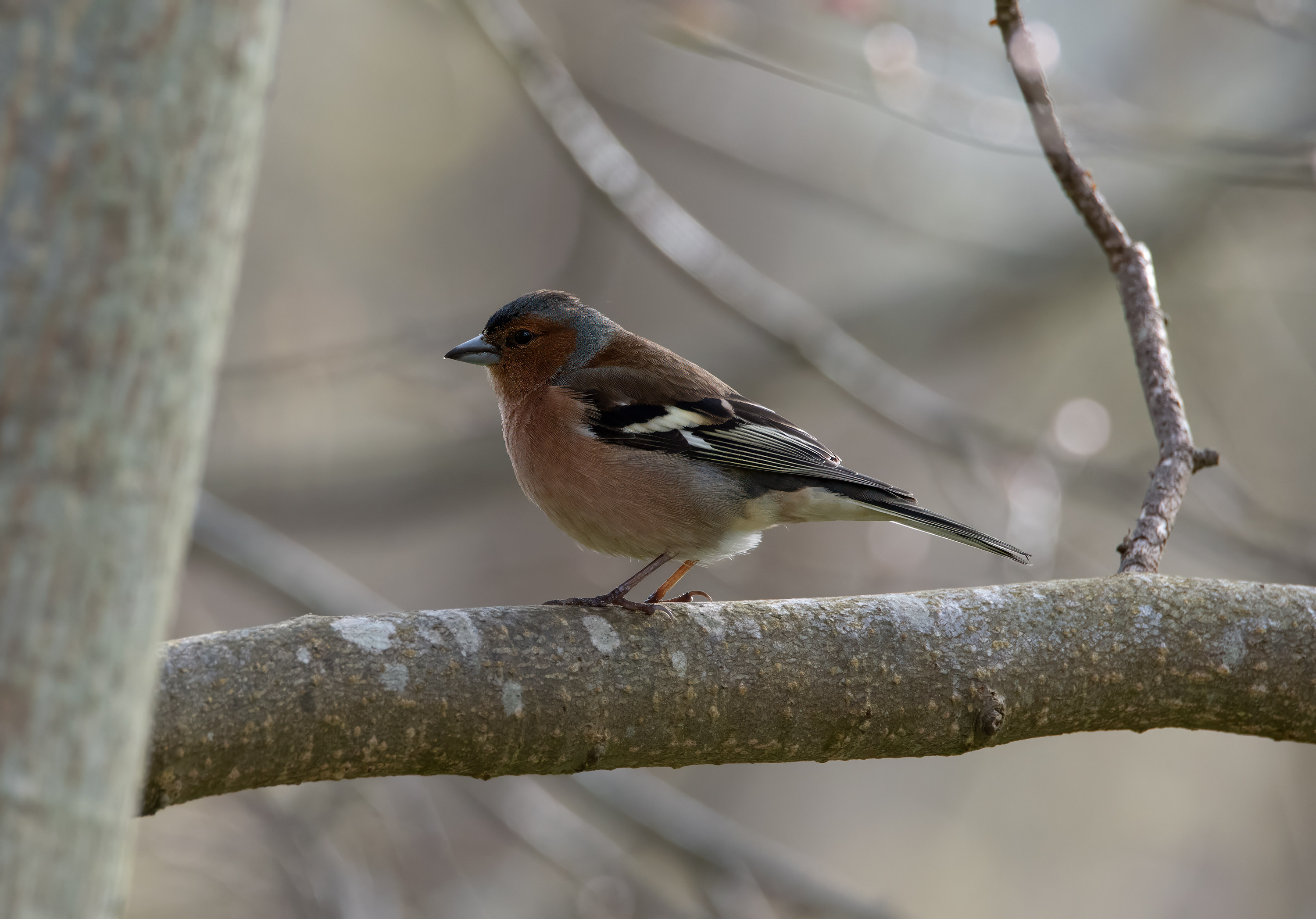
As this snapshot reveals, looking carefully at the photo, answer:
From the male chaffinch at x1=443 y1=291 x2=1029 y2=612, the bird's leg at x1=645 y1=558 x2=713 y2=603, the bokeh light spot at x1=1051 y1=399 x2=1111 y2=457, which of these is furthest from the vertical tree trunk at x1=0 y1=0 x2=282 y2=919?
the bokeh light spot at x1=1051 y1=399 x2=1111 y2=457

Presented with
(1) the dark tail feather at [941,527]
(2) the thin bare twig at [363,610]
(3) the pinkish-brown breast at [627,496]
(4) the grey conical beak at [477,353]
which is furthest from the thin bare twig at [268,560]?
(1) the dark tail feather at [941,527]

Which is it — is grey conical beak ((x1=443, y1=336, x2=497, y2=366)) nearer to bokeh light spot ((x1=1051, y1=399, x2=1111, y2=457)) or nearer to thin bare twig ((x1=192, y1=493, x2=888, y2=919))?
thin bare twig ((x1=192, y1=493, x2=888, y2=919))

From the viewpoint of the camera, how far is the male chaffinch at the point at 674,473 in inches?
161

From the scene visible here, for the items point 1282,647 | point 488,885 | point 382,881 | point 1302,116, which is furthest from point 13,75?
point 1302,116

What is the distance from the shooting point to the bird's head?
489 cm

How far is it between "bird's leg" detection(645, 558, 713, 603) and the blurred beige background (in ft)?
6.93

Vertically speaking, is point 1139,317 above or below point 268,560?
above

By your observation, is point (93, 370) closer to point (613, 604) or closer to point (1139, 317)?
point (613, 604)

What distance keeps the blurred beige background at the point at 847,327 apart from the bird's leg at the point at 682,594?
2.11 meters

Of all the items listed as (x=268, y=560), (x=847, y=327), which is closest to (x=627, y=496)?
(x=268, y=560)

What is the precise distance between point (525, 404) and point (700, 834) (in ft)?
6.84

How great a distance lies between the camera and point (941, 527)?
391 cm

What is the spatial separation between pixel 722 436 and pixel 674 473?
0.30 m

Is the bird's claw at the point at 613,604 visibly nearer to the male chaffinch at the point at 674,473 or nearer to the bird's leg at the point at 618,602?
the bird's leg at the point at 618,602
